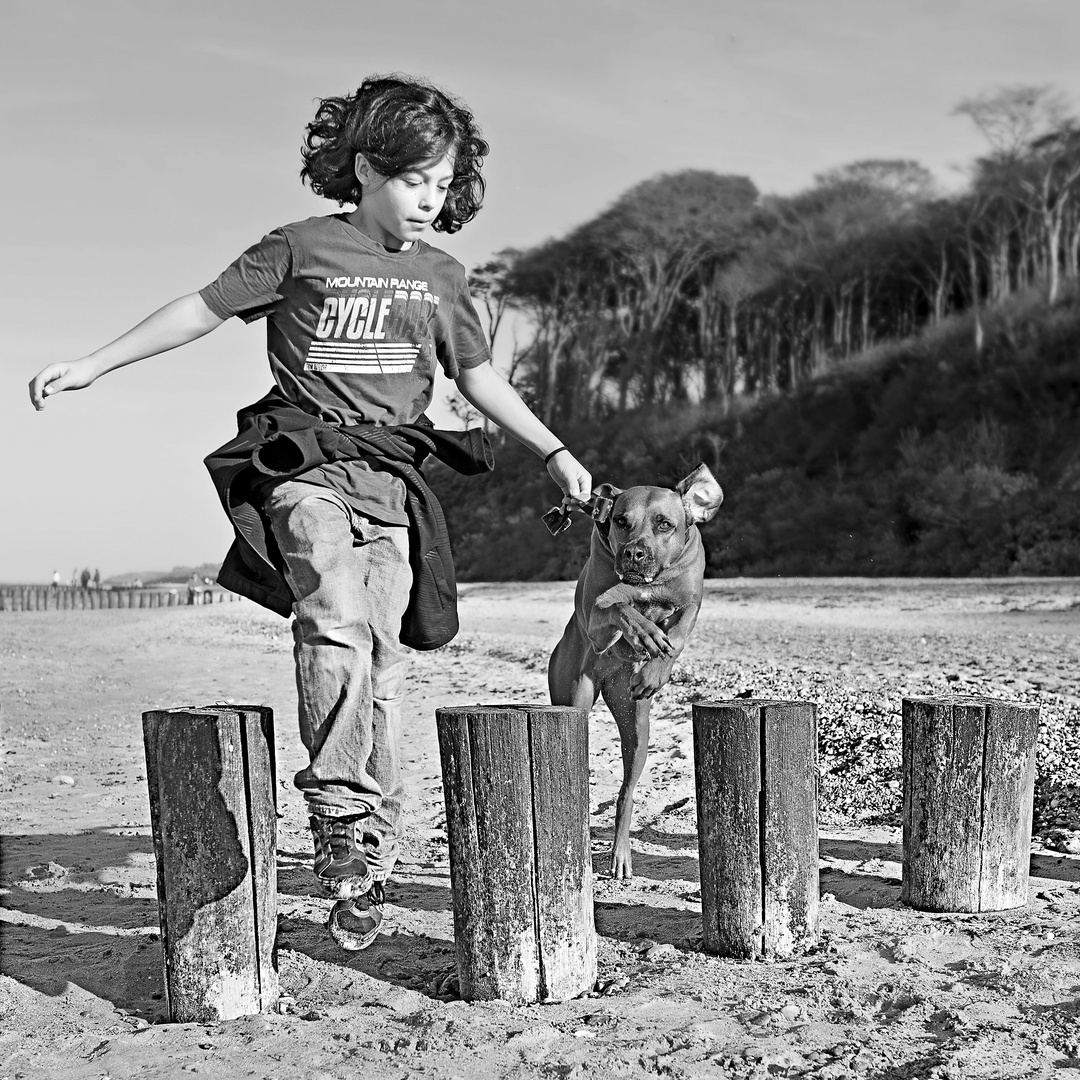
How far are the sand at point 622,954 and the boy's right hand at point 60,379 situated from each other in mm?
1795

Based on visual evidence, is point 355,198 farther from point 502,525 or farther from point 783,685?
point 502,525

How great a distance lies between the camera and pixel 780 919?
3.88m

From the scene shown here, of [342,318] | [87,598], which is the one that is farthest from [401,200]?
[87,598]

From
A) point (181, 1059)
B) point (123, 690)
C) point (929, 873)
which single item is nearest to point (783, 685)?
point (929, 873)

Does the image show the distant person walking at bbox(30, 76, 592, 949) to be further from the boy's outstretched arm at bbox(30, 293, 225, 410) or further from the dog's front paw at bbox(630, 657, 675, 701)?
the dog's front paw at bbox(630, 657, 675, 701)

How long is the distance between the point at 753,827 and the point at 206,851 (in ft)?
5.56

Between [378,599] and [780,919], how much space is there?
1.67 m

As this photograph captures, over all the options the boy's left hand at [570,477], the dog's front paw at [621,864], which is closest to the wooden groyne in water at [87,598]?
the dog's front paw at [621,864]

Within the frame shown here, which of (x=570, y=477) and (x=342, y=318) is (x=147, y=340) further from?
(x=570, y=477)

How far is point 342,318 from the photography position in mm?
3820

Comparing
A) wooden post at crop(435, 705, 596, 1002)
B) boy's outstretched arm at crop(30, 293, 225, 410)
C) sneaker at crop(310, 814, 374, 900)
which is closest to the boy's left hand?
wooden post at crop(435, 705, 596, 1002)

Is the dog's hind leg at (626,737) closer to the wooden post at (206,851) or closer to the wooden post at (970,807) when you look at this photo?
the wooden post at (970,807)

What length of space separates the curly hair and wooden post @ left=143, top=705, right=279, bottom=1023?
1.86 m

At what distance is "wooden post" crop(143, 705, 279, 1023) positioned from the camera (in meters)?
3.39
